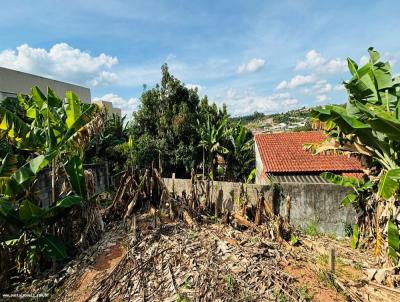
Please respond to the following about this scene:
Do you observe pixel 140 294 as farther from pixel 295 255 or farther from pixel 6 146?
pixel 6 146

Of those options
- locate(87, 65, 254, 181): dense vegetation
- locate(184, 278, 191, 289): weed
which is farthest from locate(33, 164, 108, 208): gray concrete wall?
locate(184, 278, 191, 289): weed

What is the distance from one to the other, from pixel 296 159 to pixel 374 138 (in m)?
9.28

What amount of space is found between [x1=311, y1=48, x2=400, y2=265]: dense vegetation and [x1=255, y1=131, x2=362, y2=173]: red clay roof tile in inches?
258

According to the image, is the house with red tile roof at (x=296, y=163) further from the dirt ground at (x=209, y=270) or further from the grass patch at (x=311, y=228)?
the dirt ground at (x=209, y=270)

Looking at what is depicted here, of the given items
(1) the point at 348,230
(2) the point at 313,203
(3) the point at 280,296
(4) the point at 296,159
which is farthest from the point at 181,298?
(4) the point at 296,159

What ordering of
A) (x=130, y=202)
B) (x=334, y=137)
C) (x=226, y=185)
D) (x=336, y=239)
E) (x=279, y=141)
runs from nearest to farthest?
(x=334, y=137) < (x=336, y=239) < (x=130, y=202) < (x=226, y=185) < (x=279, y=141)

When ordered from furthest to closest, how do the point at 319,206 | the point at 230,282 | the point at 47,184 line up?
1. the point at 47,184
2. the point at 319,206
3. the point at 230,282

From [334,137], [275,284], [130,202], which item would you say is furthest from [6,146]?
[334,137]

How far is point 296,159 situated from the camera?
50.2 feet

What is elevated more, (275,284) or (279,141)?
(279,141)

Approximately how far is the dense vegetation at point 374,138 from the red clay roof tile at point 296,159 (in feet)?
21.5

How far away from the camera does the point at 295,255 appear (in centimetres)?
655

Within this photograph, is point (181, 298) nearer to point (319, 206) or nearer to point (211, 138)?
point (319, 206)

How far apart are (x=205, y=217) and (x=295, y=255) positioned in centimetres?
292
